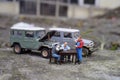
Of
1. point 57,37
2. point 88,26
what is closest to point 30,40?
point 57,37

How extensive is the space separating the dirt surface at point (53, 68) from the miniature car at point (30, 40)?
0.47 metres

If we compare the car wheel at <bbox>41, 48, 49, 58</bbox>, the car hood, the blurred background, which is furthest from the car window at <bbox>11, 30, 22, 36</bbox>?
the blurred background

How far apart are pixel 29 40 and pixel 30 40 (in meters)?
0.07

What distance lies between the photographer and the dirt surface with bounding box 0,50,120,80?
Result: 15.3m

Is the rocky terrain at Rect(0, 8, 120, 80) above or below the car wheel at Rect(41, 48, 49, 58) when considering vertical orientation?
below

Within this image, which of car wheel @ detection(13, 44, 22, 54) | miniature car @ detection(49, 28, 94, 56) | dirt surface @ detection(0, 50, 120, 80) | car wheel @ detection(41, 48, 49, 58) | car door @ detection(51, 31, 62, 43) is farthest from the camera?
car wheel @ detection(13, 44, 22, 54)

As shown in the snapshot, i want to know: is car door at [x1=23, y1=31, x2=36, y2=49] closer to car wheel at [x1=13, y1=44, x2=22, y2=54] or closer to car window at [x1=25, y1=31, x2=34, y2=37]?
car window at [x1=25, y1=31, x2=34, y2=37]

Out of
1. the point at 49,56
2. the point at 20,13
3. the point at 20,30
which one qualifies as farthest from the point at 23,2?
the point at 49,56

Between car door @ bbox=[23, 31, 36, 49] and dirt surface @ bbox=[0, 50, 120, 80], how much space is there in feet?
1.87

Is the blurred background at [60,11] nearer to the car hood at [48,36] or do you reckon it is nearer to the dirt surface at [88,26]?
the dirt surface at [88,26]

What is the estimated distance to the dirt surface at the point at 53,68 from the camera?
15297mm

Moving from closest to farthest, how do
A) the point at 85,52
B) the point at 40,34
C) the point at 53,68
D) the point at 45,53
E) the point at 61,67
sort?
the point at 53,68
the point at 61,67
the point at 45,53
the point at 85,52
the point at 40,34

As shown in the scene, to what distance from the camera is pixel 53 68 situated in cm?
1680

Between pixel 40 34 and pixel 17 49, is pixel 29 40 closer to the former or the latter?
pixel 40 34
